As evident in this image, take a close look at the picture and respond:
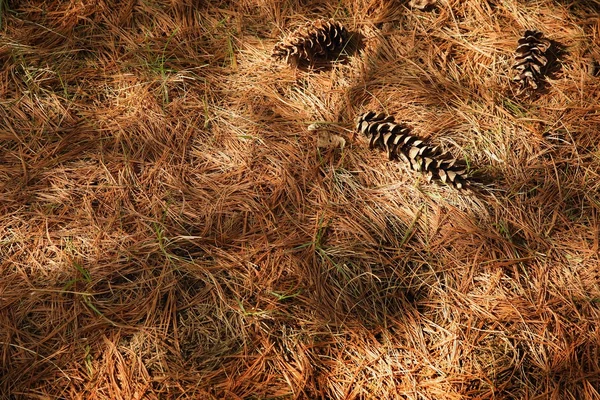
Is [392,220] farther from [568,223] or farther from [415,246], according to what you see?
[568,223]

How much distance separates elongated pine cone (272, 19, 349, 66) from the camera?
1986mm

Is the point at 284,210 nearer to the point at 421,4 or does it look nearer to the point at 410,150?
the point at 410,150

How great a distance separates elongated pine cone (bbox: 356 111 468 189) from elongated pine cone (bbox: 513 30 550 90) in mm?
410

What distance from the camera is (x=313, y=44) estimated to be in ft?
6.53

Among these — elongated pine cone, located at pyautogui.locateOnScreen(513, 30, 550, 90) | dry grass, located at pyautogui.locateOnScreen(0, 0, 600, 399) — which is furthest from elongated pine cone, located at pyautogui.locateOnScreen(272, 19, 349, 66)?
elongated pine cone, located at pyautogui.locateOnScreen(513, 30, 550, 90)

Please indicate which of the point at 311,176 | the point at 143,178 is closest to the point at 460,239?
the point at 311,176

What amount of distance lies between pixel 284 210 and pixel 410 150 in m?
0.46

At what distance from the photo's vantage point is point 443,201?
1.83 m

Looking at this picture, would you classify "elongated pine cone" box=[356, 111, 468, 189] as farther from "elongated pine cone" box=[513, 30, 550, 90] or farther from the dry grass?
"elongated pine cone" box=[513, 30, 550, 90]

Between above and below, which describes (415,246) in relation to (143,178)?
above

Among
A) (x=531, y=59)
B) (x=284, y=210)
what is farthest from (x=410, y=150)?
(x=531, y=59)

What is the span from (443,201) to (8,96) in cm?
155

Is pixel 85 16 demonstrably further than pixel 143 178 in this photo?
Yes

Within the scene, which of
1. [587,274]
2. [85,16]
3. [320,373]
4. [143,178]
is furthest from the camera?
[85,16]
